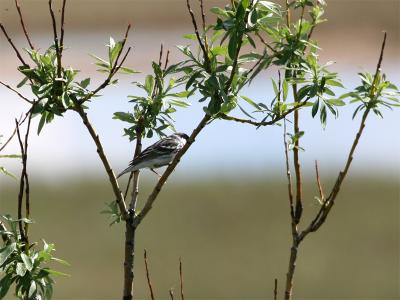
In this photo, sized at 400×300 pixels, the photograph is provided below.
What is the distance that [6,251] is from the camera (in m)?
3.48

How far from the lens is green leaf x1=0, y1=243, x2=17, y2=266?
345cm

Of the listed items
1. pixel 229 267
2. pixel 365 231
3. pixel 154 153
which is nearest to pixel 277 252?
pixel 229 267

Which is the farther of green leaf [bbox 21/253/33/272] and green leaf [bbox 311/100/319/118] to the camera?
green leaf [bbox 311/100/319/118]

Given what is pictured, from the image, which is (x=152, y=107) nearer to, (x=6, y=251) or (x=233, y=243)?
(x=6, y=251)

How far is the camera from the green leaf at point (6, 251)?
3448 mm

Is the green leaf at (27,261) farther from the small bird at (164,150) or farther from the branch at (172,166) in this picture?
the small bird at (164,150)

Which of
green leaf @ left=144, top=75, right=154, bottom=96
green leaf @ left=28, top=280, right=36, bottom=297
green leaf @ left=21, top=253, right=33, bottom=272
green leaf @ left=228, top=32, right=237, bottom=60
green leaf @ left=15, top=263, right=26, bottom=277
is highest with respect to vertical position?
green leaf @ left=144, top=75, right=154, bottom=96

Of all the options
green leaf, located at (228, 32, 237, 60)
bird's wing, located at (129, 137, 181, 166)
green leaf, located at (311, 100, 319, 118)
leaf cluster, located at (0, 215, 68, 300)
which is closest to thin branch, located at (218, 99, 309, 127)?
green leaf, located at (311, 100, 319, 118)

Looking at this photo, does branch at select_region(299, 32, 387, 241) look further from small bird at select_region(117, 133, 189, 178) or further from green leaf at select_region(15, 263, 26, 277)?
small bird at select_region(117, 133, 189, 178)

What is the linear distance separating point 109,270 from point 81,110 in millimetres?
9376

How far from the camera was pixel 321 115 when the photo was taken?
3.65 m

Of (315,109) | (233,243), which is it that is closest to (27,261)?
(315,109)

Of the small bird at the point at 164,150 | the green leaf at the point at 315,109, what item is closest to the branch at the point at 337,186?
the green leaf at the point at 315,109

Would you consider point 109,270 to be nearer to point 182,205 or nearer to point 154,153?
point 182,205
